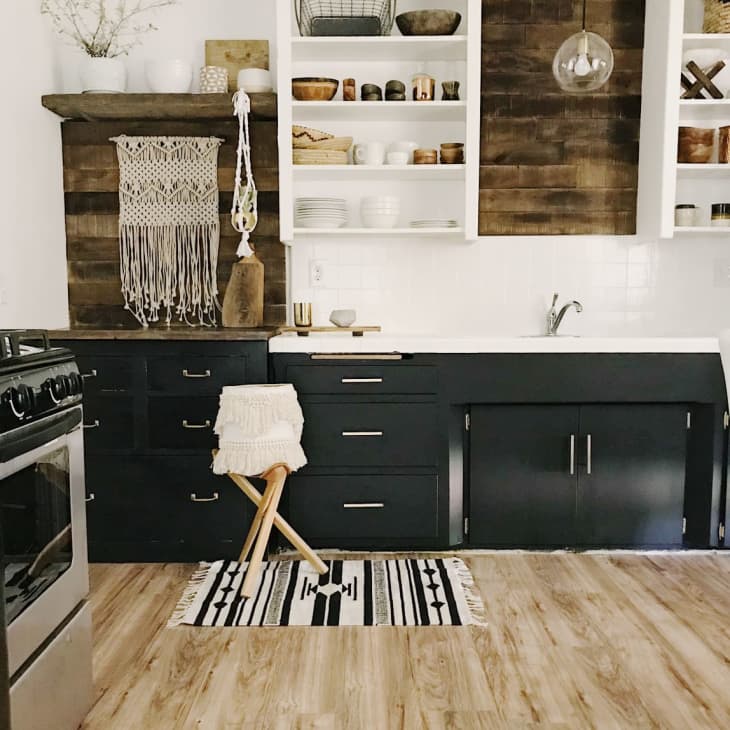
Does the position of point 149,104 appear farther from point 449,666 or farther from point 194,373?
point 449,666

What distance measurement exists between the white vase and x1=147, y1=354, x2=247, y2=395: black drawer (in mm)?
1279

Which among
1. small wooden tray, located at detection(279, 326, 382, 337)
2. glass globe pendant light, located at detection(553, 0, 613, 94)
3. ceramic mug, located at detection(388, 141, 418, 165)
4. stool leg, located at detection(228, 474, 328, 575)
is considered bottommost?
stool leg, located at detection(228, 474, 328, 575)

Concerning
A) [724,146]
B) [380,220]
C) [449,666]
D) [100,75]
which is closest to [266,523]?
[449,666]

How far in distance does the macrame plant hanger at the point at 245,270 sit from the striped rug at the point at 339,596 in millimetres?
1070

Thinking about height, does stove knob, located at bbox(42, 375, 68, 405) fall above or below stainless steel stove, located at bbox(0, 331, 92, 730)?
above

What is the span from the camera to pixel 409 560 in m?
2.98

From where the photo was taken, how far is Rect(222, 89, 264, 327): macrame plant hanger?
3250mm

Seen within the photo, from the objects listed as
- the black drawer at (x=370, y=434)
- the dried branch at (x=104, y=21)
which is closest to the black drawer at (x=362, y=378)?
the black drawer at (x=370, y=434)

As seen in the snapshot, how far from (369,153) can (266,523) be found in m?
1.66

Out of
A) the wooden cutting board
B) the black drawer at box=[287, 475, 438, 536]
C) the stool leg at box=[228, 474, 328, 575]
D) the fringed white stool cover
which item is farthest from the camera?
the wooden cutting board

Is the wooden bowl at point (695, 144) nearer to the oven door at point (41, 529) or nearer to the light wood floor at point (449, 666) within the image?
the light wood floor at point (449, 666)

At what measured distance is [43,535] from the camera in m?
1.52

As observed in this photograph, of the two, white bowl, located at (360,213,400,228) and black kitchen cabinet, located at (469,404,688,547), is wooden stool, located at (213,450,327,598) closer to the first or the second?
black kitchen cabinet, located at (469,404,688,547)

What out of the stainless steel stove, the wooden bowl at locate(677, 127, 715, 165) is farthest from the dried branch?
the wooden bowl at locate(677, 127, 715, 165)
